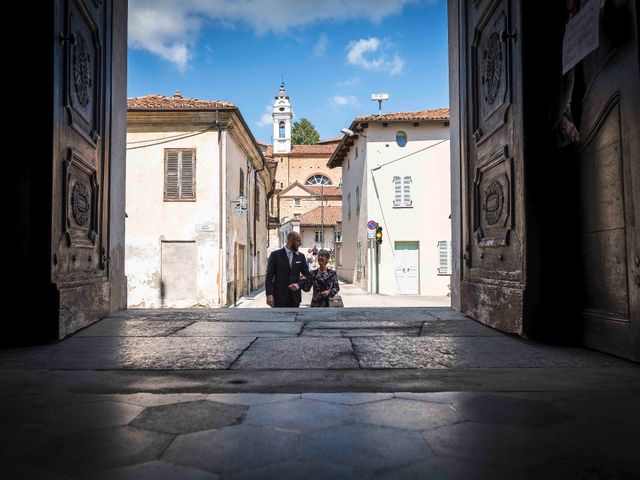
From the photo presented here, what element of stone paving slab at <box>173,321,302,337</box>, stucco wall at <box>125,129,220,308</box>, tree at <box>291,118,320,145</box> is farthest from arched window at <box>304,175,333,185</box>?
stone paving slab at <box>173,321,302,337</box>

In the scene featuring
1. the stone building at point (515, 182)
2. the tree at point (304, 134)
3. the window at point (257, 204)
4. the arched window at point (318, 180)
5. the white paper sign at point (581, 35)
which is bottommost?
the stone building at point (515, 182)

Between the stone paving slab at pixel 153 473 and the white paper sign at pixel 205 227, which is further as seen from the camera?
the white paper sign at pixel 205 227

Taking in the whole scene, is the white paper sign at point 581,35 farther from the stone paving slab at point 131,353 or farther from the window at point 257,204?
the window at point 257,204

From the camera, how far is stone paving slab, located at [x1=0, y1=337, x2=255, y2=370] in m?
2.88

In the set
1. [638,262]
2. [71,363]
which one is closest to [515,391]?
[638,262]

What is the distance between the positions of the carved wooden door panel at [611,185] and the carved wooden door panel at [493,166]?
17.4 inches

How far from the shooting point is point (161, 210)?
15.3 m

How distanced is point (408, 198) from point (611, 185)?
772 inches

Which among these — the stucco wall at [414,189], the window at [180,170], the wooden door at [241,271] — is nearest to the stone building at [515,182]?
the window at [180,170]

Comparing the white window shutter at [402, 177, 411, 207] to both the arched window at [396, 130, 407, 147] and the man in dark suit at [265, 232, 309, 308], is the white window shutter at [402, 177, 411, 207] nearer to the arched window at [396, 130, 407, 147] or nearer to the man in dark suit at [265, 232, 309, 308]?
the arched window at [396, 130, 407, 147]

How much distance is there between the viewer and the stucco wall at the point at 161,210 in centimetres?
1515

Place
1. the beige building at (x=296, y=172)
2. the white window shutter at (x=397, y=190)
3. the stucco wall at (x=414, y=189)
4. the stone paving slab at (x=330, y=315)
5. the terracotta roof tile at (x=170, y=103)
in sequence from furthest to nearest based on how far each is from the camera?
the beige building at (x=296, y=172)
the white window shutter at (x=397, y=190)
the stucco wall at (x=414, y=189)
the terracotta roof tile at (x=170, y=103)
the stone paving slab at (x=330, y=315)

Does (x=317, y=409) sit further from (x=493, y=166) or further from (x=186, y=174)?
(x=186, y=174)

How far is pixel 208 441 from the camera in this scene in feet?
5.48
